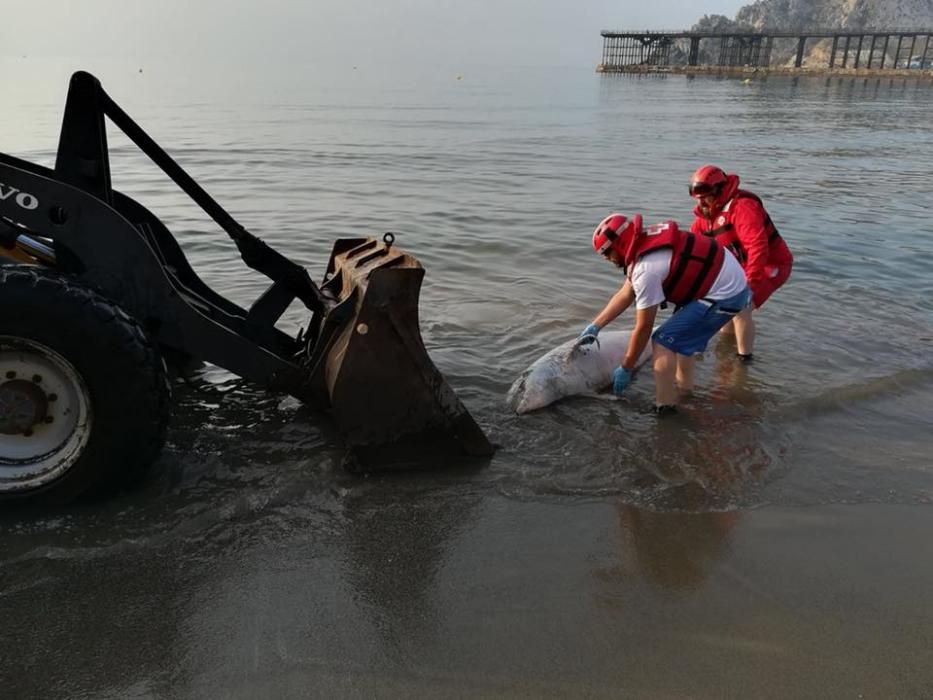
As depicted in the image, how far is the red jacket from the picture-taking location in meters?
6.27

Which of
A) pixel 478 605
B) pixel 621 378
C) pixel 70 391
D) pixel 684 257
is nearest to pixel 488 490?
pixel 478 605

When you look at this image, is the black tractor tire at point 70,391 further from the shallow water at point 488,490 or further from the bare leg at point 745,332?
the bare leg at point 745,332

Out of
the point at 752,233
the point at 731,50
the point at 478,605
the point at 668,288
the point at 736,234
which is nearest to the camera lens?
the point at 478,605

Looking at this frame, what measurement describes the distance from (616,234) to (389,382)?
194cm

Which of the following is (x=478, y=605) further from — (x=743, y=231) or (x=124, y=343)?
(x=743, y=231)

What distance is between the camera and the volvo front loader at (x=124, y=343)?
3277 mm

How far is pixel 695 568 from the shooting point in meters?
3.36

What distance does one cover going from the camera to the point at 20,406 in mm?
3330

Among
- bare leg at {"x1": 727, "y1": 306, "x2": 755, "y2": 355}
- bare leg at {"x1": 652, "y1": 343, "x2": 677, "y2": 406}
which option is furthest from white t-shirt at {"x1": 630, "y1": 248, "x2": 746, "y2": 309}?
bare leg at {"x1": 727, "y1": 306, "x2": 755, "y2": 355}

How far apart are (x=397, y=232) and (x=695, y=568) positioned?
857cm

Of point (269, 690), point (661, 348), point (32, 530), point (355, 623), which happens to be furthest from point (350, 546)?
point (661, 348)

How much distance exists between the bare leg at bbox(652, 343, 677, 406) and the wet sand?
4.77 feet

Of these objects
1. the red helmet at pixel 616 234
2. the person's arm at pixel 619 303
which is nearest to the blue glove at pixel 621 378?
the person's arm at pixel 619 303

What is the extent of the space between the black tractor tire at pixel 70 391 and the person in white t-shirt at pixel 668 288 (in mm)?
2867
